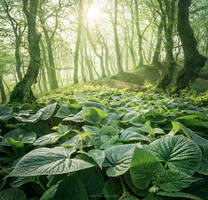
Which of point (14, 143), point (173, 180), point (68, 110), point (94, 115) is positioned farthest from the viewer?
point (68, 110)

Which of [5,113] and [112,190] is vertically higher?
[5,113]

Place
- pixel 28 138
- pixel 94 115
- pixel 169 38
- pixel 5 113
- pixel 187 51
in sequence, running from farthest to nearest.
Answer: pixel 169 38
pixel 187 51
pixel 5 113
pixel 94 115
pixel 28 138

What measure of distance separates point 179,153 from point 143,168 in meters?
0.21

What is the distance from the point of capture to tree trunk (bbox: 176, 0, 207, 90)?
5.04 metres

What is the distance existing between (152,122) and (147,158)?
831 millimetres

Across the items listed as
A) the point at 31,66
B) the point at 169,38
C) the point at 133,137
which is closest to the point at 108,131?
the point at 133,137

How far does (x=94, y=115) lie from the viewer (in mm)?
1310

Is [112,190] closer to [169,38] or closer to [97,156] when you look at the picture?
[97,156]

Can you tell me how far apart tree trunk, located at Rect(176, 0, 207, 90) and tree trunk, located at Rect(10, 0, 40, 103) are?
499 cm

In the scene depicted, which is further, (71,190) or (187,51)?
(187,51)

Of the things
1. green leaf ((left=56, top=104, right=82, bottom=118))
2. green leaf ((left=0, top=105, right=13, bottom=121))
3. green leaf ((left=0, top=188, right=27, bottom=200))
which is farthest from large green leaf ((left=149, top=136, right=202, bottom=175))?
green leaf ((left=0, top=105, right=13, bottom=121))

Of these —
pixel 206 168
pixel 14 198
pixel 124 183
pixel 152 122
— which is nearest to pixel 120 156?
pixel 124 183

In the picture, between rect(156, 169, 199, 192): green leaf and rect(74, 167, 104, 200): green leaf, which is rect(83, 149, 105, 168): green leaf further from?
rect(156, 169, 199, 192): green leaf

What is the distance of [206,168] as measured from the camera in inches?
25.7
